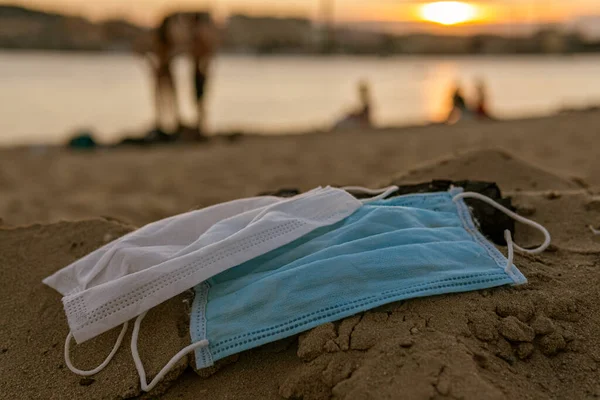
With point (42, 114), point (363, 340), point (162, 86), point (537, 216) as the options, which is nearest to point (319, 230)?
point (363, 340)

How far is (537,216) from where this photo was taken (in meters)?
2.61

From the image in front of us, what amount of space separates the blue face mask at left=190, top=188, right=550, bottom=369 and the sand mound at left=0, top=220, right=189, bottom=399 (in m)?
0.15

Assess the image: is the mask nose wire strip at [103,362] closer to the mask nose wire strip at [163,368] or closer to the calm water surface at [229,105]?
the mask nose wire strip at [163,368]

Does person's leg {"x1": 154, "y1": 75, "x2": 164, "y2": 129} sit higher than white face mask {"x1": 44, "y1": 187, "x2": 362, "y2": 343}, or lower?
lower

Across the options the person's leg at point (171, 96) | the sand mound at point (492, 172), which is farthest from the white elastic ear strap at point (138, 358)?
the person's leg at point (171, 96)

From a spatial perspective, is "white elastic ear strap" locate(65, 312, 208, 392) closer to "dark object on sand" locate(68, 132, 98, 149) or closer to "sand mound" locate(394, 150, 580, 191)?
"sand mound" locate(394, 150, 580, 191)

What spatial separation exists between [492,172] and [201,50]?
674 cm

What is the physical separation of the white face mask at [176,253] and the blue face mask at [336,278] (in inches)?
Result: 3.0

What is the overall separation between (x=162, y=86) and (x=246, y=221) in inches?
328

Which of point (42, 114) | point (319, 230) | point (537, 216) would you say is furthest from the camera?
point (42, 114)

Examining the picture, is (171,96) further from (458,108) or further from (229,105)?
(229,105)

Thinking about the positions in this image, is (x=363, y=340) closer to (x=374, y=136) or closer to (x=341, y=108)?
(x=374, y=136)

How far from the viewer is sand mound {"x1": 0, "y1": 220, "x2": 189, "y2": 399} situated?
179cm

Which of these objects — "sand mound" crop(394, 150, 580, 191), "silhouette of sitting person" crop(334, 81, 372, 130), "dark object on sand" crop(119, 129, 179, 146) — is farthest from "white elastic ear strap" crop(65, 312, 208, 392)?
"silhouette of sitting person" crop(334, 81, 372, 130)
